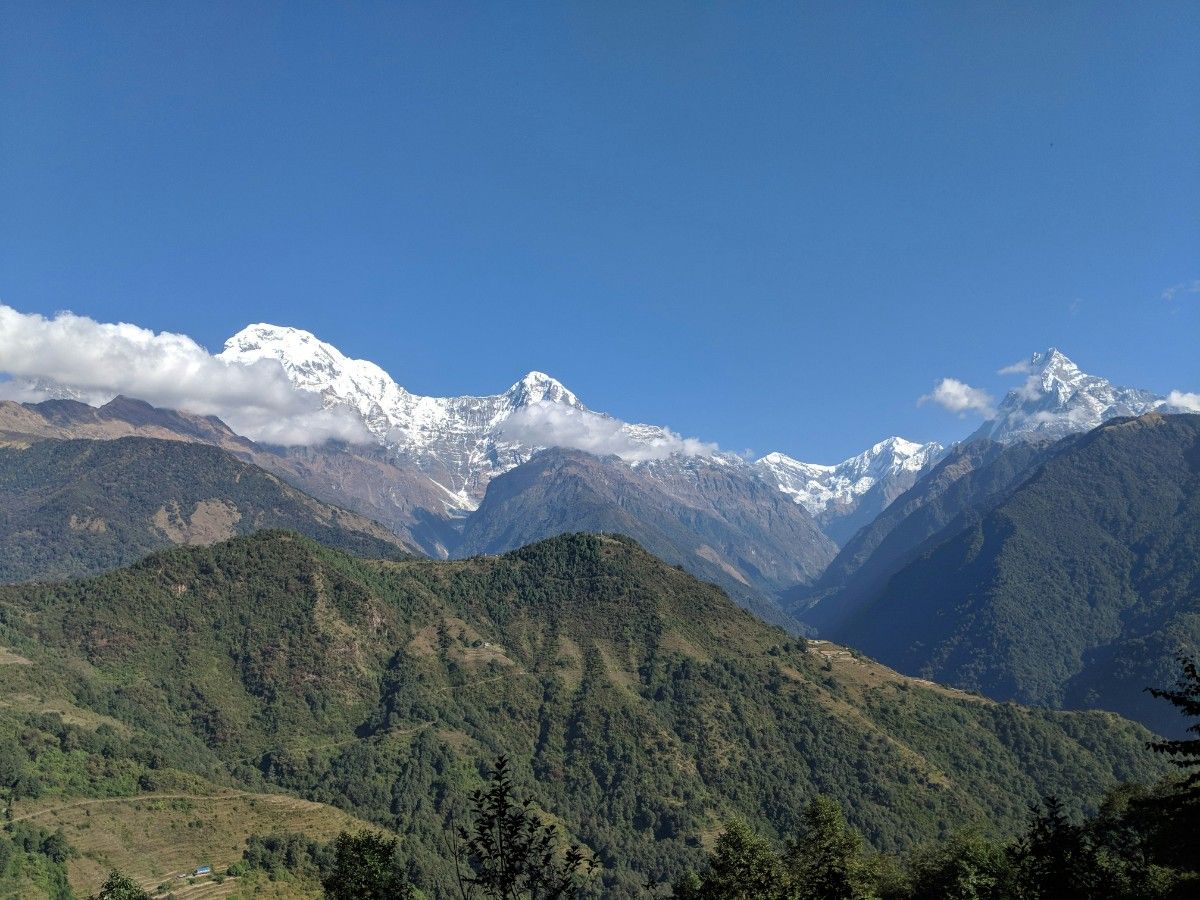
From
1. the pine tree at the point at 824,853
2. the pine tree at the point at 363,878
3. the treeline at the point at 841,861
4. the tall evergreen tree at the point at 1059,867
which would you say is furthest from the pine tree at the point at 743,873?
the pine tree at the point at 363,878

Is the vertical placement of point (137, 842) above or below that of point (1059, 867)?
below

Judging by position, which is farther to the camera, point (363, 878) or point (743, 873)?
point (743, 873)

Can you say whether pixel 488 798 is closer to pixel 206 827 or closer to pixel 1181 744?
pixel 1181 744

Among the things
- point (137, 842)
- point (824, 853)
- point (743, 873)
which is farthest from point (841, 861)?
point (137, 842)

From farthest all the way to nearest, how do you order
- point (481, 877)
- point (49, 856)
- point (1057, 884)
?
point (49, 856) → point (1057, 884) → point (481, 877)

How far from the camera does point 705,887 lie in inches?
3856

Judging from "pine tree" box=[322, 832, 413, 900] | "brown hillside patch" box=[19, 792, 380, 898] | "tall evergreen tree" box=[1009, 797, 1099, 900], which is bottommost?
"brown hillside patch" box=[19, 792, 380, 898]

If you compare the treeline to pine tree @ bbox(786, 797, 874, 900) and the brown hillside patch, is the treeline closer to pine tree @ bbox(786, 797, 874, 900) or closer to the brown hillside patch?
pine tree @ bbox(786, 797, 874, 900)

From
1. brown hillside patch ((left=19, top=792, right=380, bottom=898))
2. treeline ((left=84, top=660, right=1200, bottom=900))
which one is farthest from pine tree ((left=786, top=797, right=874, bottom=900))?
brown hillside patch ((left=19, top=792, right=380, bottom=898))

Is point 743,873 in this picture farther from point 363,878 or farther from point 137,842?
point 137,842

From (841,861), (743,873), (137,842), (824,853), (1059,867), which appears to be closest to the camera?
(1059,867)

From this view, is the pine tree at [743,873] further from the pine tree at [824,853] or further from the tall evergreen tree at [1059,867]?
the tall evergreen tree at [1059,867]

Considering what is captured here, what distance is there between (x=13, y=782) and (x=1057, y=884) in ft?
721

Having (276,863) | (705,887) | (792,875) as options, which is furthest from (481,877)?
(276,863)
